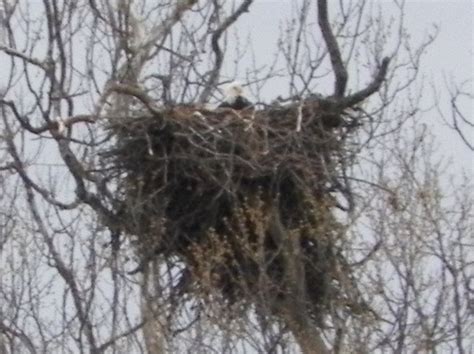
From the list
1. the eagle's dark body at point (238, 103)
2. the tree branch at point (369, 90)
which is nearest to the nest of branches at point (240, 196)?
the tree branch at point (369, 90)

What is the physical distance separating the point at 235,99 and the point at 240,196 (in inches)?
42.3

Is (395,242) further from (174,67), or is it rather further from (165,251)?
(174,67)

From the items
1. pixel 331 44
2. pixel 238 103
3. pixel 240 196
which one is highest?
pixel 238 103

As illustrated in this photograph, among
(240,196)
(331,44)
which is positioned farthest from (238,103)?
(331,44)

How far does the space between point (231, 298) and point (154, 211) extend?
0.73m

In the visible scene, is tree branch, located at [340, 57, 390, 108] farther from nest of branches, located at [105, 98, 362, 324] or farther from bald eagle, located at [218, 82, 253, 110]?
bald eagle, located at [218, 82, 253, 110]

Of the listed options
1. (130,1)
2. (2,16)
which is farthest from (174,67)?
(2,16)

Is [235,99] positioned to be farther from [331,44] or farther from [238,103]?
[331,44]

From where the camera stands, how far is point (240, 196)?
10.1 metres

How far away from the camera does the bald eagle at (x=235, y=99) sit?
10797 millimetres

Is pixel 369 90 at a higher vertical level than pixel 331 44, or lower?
lower

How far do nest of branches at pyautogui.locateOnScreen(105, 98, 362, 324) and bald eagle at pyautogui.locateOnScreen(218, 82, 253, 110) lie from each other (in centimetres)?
57

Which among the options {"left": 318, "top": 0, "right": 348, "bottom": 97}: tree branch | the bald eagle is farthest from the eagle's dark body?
{"left": 318, "top": 0, "right": 348, "bottom": 97}: tree branch

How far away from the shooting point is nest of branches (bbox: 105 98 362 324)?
9.92 m
